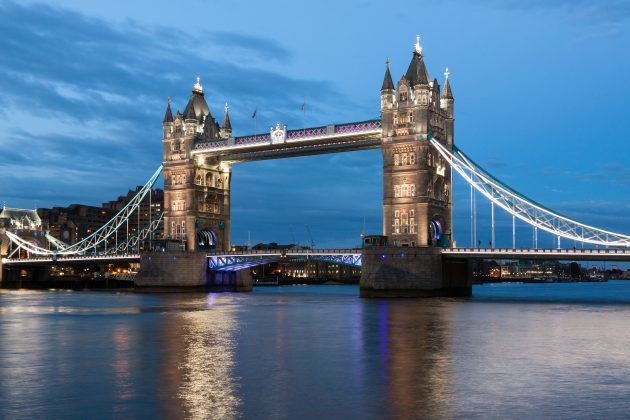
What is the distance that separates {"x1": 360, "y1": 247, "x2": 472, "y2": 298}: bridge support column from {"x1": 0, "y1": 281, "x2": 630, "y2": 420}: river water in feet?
95.3

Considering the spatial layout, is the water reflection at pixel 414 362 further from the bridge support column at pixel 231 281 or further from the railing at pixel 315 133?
the bridge support column at pixel 231 281

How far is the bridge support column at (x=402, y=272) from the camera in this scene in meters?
72.2

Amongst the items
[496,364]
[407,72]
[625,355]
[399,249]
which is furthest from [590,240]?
[496,364]

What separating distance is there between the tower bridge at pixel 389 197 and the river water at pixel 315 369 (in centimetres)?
2929

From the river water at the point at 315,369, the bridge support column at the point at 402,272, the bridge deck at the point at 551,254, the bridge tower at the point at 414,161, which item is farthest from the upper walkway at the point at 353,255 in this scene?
the river water at the point at 315,369

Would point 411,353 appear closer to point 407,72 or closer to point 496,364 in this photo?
point 496,364

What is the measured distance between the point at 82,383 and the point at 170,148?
261 feet

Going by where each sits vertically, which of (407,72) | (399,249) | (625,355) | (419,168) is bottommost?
(625,355)

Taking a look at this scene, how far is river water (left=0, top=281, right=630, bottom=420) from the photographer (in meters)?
17.9

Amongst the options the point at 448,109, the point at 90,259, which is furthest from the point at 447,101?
the point at 90,259

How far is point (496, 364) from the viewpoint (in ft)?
82.5

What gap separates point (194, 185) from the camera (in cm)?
9575

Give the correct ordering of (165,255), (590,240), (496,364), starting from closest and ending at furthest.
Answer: (496,364), (590,240), (165,255)

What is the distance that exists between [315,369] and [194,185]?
7376cm
